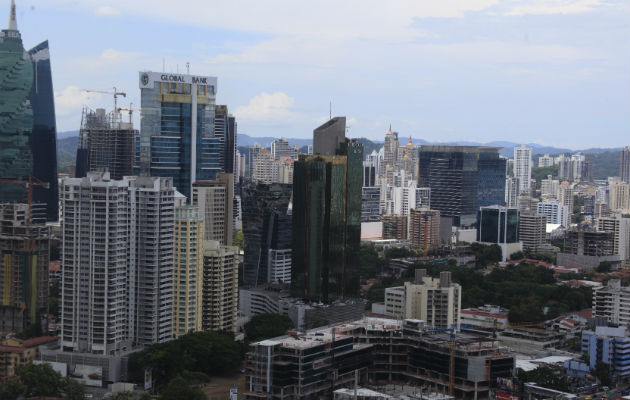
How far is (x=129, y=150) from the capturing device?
4662 centimetres

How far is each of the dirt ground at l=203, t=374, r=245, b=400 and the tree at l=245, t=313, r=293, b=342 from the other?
1.85 m

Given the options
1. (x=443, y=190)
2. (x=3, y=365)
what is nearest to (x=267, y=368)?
(x=3, y=365)

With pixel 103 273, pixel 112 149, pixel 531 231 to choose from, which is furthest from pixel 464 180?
pixel 103 273

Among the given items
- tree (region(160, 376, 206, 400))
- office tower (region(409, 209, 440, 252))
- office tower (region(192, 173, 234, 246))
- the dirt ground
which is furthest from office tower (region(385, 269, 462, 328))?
office tower (region(409, 209, 440, 252))

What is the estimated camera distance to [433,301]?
972 inches

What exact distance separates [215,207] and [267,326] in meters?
9.52

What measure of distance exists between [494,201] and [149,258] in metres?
37.6

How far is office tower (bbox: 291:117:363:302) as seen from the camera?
2603cm

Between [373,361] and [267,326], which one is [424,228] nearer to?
[267,326]

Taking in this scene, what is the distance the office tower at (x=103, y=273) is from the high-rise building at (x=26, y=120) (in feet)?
70.6

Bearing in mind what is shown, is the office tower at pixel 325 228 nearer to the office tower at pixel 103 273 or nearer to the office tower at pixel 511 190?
the office tower at pixel 103 273

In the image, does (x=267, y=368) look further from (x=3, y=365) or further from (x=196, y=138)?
(x=196, y=138)

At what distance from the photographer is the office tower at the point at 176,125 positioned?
3391 cm

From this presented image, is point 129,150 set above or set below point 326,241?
above
